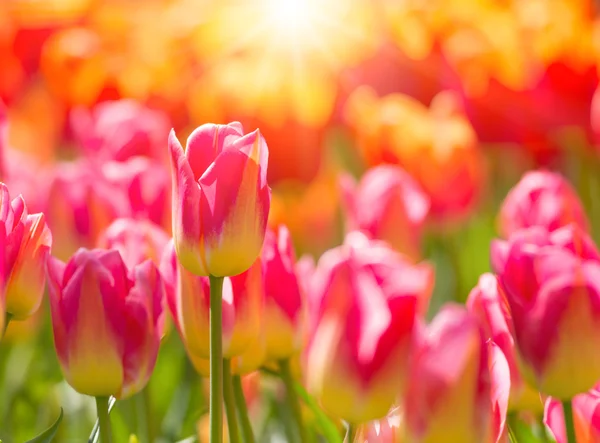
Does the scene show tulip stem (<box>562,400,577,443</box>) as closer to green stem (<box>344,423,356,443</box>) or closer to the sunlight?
green stem (<box>344,423,356,443</box>)

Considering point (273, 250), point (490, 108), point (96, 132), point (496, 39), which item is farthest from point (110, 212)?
point (496, 39)

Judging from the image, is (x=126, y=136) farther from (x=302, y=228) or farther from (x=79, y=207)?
(x=302, y=228)

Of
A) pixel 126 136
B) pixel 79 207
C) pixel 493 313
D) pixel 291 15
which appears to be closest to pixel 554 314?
pixel 493 313

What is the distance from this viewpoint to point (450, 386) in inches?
19.3

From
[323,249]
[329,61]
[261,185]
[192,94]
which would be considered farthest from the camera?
[329,61]

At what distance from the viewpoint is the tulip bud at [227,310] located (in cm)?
63

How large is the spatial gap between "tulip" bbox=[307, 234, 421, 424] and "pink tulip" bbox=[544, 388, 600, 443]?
112 mm

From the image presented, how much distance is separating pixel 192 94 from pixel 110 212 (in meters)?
0.73

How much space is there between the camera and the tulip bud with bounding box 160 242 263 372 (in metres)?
0.63

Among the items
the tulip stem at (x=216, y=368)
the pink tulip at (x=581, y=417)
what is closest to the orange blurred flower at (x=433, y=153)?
the pink tulip at (x=581, y=417)

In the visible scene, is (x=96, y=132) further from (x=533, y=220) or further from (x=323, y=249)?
(x=533, y=220)

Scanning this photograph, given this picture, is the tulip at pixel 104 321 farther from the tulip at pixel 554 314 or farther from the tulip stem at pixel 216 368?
the tulip at pixel 554 314

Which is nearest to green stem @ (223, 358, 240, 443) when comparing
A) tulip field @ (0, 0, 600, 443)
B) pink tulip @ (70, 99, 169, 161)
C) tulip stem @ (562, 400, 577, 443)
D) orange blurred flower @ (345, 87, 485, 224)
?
tulip field @ (0, 0, 600, 443)

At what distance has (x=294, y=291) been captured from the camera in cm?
70
